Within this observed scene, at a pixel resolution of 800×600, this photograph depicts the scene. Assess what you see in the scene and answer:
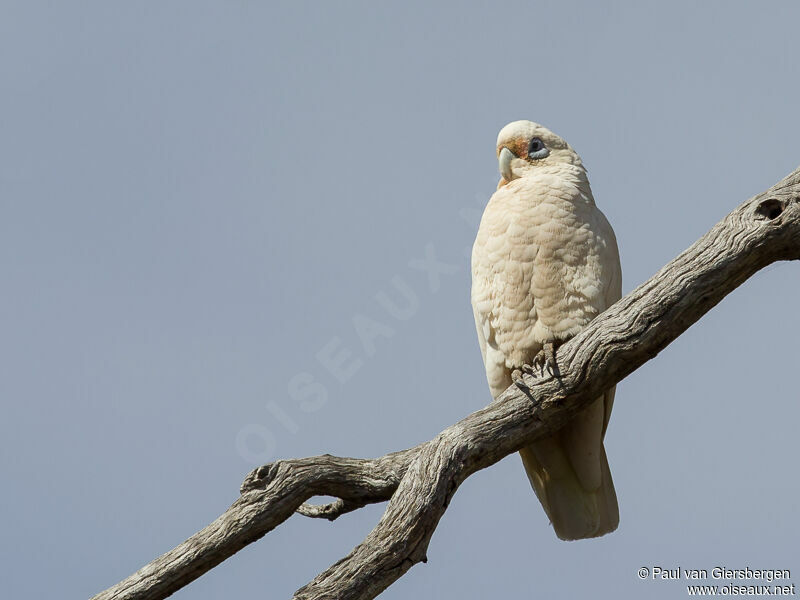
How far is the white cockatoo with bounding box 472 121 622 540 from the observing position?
6.11 m

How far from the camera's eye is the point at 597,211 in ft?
21.5

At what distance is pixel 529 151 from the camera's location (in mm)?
7039

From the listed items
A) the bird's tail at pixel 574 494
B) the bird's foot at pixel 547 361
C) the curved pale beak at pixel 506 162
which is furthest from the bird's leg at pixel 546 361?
the curved pale beak at pixel 506 162

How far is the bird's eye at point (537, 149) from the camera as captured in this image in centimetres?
702

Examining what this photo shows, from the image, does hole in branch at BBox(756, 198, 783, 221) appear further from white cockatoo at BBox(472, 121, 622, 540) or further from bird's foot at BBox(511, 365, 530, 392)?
bird's foot at BBox(511, 365, 530, 392)

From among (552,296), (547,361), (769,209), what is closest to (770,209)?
(769,209)

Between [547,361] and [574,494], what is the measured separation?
54.0 inches

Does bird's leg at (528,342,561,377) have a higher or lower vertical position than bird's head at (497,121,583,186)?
lower

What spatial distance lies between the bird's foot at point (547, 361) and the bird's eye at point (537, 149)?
167 centimetres

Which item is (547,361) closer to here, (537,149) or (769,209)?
(769,209)

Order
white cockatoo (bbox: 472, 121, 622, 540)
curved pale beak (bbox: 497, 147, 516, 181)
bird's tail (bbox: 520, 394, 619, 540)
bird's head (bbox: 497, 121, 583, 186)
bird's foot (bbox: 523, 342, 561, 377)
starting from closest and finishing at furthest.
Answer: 1. bird's foot (bbox: 523, 342, 561, 377)
2. white cockatoo (bbox: 472, 121, 622, 540)
3. bird's tail (bbox: 520, 394, 619, 540)
4. bird's head (bbox: 497, 121, 583, 186)
5. curved pale beak (bbox: 497, 147, 516, 181)

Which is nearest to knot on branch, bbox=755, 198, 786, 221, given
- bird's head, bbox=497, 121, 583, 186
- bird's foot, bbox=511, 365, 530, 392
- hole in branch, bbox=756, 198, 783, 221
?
hole in branch, bbox=756, 198, 783, 221

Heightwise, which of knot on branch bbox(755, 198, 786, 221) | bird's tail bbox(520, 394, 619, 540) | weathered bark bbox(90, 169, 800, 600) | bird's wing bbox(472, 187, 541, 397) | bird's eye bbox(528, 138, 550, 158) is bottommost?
bird's tail bbox(520, 394, 619, 540)

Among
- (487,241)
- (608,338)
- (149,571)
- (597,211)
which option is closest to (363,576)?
(149,571)
